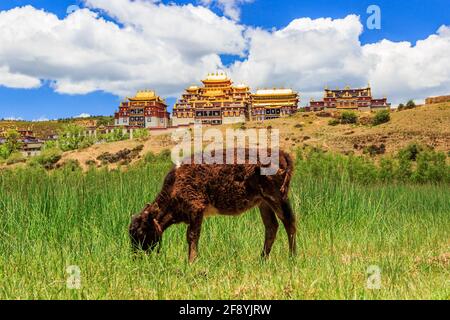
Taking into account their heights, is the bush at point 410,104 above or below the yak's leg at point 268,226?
above

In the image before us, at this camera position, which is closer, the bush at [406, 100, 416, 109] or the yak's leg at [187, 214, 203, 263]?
the yak's leg at [187, 214, 203, 263]

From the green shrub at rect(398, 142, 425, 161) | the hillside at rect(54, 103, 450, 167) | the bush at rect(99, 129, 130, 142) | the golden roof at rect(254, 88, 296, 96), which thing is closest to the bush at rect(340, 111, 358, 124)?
the hillside at rect(54, 103, 450, 167)

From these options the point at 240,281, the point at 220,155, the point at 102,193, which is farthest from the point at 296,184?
the point at 240,281

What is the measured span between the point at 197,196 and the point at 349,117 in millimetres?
54885

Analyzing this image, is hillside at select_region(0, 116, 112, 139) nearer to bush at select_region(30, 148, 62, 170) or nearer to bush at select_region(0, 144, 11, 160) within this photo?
bush at select_region(0, 144, 11, 160)

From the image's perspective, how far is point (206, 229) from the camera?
22.7 ft

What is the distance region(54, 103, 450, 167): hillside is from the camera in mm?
44500

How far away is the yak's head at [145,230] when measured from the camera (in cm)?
487

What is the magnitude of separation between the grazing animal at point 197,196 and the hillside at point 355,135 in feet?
122

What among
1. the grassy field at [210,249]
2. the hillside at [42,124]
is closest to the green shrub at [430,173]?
the grassy field at [210,249]

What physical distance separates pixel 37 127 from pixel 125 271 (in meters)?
113

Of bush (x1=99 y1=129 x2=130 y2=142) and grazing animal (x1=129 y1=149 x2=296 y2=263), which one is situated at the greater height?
bush (x1=99 y1=129 x2=130 y2=142)

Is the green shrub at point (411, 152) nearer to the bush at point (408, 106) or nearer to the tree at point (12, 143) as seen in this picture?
the bush at point (408, 106)
